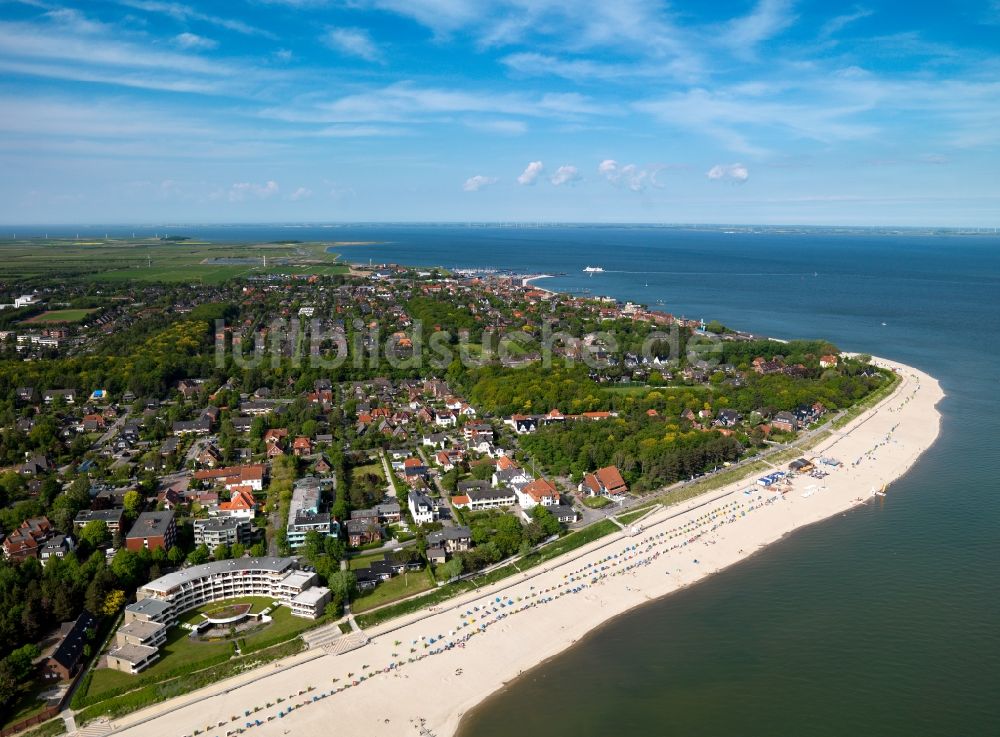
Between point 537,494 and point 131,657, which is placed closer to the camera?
point 131,657

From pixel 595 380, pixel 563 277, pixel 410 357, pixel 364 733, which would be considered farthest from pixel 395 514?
pixel 563 277

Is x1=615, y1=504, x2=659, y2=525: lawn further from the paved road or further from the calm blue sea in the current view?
the paved road

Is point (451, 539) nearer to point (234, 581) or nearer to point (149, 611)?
point (234, 581)

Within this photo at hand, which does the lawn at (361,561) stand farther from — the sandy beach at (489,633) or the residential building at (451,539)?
the sandy beach at (489,633)

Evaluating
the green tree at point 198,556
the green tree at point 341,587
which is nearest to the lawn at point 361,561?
A: the green tree at point 341,587

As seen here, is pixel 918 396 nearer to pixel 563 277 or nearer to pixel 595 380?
pixel 595 380

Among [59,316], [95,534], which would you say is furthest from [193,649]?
[59,316]

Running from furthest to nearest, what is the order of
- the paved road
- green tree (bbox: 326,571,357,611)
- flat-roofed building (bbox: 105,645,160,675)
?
the paved road, green tree (bbox: 326,571,357,611), flat-roofed building (bbox: 105,645,160,675)

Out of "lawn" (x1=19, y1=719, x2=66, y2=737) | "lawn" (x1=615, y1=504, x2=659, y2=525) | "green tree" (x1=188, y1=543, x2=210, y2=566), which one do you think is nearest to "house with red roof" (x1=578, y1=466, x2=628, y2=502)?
"lawn" (x1=615, y1=504, x2=659, y2=525)
